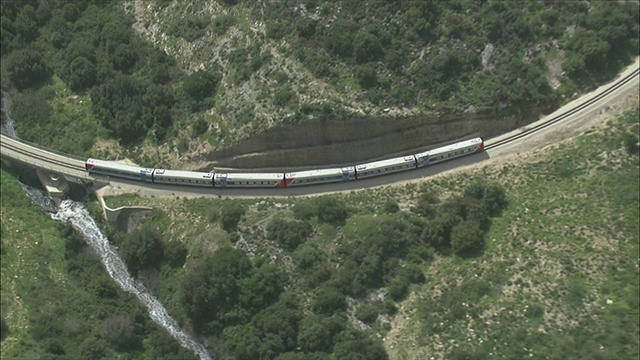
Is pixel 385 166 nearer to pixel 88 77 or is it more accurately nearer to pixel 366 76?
pixel 366 76

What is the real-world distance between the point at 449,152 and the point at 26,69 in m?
70.2

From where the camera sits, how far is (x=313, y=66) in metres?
121

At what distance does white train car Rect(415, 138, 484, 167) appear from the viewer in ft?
388

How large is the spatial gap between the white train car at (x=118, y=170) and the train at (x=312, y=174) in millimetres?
156

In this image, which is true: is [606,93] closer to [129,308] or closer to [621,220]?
[621,220]

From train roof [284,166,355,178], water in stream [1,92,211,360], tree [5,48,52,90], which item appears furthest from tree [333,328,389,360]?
tree [5,48,52,90]

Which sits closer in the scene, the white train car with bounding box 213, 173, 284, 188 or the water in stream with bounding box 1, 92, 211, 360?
the water in stream with bounding box 1, 92, 211, 360

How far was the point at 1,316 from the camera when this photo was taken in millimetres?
107438

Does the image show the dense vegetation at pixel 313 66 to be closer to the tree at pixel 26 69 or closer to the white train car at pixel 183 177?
the tree at pixel 26 69

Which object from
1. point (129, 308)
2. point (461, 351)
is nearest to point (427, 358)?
point (461, 351)

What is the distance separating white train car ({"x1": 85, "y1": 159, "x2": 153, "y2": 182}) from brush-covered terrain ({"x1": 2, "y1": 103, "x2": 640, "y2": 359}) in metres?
3.42

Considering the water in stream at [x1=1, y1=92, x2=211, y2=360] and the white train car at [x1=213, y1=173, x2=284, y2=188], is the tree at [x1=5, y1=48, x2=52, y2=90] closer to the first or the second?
the water in stream at [x1=1, y1=92, x2=211, y2=360]

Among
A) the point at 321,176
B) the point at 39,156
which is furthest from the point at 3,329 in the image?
the point at 321,176

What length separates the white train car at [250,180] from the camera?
391 ft
